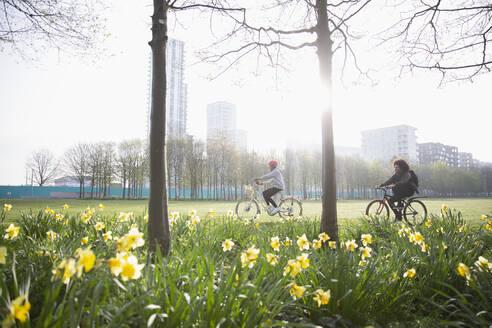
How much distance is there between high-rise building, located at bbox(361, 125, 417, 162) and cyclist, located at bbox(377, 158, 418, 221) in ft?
413

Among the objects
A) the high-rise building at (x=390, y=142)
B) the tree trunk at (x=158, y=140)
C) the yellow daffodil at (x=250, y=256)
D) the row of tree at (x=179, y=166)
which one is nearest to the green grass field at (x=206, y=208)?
the tree trunk at (x=158, y=140)

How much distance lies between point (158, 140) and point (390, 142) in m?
147

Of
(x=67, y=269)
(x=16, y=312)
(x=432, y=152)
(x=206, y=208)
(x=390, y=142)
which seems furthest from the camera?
(x=432, y=152)

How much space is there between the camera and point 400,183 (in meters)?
8.38

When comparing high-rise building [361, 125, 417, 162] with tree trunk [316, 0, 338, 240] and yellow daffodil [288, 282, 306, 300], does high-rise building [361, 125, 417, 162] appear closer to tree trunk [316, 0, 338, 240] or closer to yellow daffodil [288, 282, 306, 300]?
tree trunk [316, 0, 338, 240]

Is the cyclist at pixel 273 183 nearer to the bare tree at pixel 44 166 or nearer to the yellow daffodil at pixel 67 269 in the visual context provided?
the yellow daffodil at pixel 67 269

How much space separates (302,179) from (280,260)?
1917 inches

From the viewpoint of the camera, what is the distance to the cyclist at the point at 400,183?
27.4ft

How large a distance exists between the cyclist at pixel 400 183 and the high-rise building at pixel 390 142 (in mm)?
125736

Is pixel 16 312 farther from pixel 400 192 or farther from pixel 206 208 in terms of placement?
pixel 206 208

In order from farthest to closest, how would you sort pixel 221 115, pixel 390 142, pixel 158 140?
pixel 390 142, pixel 221 115, pixel 158 140

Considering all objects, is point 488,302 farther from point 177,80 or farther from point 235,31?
point 177,80

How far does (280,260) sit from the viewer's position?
2.73m

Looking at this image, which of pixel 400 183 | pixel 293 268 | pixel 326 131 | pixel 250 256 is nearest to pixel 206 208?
pixel 400 183
